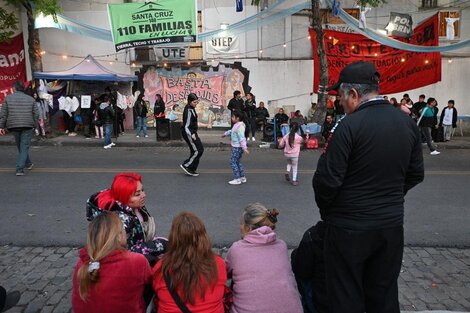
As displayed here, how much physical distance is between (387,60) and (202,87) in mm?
7832

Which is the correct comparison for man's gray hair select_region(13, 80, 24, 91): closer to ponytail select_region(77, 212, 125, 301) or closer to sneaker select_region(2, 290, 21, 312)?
sneaker select_region(2, 290, 21, 312)

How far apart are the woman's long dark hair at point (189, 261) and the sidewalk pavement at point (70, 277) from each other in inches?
62.7

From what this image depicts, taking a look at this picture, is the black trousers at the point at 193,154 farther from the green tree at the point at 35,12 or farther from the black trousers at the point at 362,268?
the green tree at the point at 35,12

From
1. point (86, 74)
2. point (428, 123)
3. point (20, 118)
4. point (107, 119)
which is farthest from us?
point (86, 74)

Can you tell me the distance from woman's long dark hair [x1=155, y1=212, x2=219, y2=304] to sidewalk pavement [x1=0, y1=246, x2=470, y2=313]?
159 centimetres

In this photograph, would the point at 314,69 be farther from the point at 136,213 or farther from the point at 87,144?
the point at 136,213

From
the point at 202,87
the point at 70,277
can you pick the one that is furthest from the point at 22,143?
the point at 202,87

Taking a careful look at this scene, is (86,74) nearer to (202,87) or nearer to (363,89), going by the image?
(202,87)

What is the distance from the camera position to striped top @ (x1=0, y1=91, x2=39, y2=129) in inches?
345

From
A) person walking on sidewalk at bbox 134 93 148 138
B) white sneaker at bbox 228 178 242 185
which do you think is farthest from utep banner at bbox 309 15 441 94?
white sneaker at bbox 228 178 242 185

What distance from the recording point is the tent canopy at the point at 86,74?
616 inches

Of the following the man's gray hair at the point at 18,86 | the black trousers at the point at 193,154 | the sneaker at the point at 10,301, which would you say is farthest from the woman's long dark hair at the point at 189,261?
the man's gray hair at the point at 18,86

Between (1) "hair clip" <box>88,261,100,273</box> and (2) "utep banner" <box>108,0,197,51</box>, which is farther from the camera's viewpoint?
(2) "utep banner" <box>108,0,197,51</box>

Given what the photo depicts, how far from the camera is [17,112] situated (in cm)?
879
